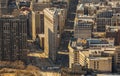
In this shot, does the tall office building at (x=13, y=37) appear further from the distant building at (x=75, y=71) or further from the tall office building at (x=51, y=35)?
the distant building at (x=75, y=71)

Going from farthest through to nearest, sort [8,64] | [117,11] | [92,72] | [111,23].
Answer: [117,11], [111,23], [8,64], [92,72]

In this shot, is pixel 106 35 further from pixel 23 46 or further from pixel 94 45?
pixel 23 46

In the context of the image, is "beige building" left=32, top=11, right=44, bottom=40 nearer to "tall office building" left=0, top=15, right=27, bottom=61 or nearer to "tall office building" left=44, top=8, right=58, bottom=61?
"tall office building" left=44, top=8, right=58, bottom=61

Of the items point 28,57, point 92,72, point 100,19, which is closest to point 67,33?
point 100,19

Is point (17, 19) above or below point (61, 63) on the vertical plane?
above

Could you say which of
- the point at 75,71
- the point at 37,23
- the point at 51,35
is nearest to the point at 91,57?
the point at 75,71

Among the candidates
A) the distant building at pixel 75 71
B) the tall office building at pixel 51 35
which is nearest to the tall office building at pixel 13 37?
the tall office building at pixel 51 35
